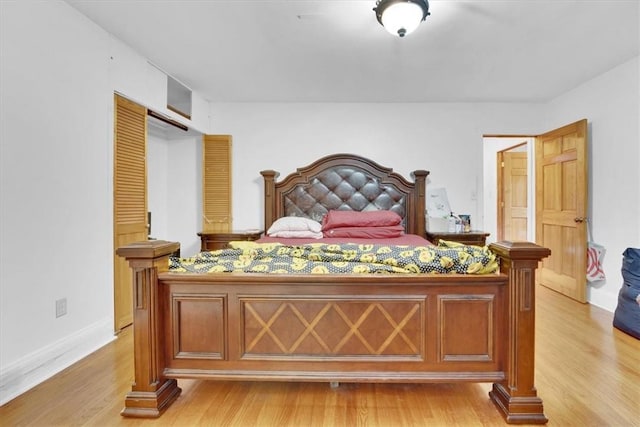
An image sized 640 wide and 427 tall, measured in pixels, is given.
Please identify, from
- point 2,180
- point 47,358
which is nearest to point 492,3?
point 2,180

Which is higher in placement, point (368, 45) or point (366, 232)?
point (368, 45)

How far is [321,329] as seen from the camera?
168 centimetres

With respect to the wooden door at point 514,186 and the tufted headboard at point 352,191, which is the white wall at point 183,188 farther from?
the wooden door at point 514,186

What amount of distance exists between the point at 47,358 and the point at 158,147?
8.88 feet

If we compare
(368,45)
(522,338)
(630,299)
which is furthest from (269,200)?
(630,299)

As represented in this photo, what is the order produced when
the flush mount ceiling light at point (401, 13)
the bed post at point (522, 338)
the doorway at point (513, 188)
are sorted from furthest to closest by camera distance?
the doorway at point (513, 188) → the flush mount ceiling light at point (401, 13) → the bed post at point (522, 338)

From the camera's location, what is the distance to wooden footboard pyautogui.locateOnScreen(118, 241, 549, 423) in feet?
5.42

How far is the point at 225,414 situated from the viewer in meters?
1.70

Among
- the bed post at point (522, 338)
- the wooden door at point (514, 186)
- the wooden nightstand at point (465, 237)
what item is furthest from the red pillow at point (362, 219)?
the wooden door at point (514, 186)

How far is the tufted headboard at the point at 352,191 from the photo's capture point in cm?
407

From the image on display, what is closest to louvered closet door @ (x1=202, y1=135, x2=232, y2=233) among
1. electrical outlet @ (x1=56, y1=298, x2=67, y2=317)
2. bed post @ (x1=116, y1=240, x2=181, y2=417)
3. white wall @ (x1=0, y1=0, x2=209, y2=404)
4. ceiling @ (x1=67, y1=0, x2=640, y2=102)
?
ceiling @ (x1=67, y1=0, x2=640, y2=102)

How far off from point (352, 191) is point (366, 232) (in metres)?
0.72

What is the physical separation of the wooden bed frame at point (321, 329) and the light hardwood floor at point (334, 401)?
0.17 m

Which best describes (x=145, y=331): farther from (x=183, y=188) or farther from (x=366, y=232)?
(x=183, y=188)
